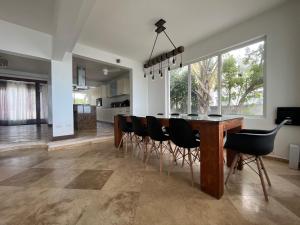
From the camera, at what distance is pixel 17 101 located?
7.38 m

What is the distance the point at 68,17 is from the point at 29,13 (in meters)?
1.47

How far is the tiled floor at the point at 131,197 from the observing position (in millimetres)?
1283

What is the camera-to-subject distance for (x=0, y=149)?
10.8ft

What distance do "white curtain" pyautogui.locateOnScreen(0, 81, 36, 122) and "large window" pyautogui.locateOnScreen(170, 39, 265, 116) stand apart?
790 centimetres

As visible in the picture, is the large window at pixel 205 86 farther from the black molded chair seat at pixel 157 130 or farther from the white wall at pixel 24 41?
the white wall at pixel 24 41

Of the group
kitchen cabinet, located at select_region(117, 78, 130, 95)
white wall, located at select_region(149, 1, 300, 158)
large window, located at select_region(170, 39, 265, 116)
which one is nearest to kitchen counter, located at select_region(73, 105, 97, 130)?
kitchen cabinet, located at select_region(117, 78, 130, 95)

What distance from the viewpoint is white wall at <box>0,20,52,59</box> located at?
3123 mm

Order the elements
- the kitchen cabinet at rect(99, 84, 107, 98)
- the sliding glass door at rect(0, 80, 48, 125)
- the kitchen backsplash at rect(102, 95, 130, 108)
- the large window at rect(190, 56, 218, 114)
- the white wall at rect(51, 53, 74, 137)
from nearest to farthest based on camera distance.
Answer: the white wall at rect(51, 53, 74, 137) → the large window at rect(190, 56, 218, 114) → the sliding glass door at rect(0, 80, 48, 125) → the kitchen backsplash at rect(102, 95, 130, 108) → the kitchen cabinet at rect(99, 84, 107, 98)

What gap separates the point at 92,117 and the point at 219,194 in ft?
19.1

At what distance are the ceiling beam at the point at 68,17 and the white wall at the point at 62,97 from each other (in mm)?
852

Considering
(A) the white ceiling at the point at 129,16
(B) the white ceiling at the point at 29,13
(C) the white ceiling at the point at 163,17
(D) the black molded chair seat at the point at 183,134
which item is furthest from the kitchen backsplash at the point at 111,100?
(D) the black molded chair seat at the point at 183,134

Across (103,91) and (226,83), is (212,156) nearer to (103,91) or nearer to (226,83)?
(226,83)

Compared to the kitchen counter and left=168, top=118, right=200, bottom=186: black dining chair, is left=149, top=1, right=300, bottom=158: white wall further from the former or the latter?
the kitchen counter

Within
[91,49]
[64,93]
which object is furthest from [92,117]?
[91,49]
